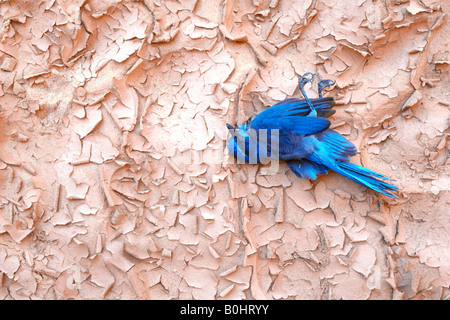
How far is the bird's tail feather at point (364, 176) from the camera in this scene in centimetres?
141

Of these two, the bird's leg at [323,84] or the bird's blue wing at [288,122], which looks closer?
the bird's blue wing at [288,122]

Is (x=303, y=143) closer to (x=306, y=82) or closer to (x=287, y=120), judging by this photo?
(x=287, y=120)

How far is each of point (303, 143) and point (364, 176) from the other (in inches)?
9.7

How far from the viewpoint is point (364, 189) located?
1502 mm

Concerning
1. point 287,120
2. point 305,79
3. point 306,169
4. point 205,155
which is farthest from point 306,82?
point 205,155

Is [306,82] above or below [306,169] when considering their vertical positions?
above

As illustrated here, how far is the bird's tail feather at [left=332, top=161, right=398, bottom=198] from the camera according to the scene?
4.63ft

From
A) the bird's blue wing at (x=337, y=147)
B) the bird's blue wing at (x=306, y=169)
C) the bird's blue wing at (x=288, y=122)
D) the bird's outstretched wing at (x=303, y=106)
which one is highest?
the bird's outstretched wing at (x=303, y=106)

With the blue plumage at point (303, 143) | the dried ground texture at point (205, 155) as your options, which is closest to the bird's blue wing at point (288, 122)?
the blue plumage at point (303, 143)

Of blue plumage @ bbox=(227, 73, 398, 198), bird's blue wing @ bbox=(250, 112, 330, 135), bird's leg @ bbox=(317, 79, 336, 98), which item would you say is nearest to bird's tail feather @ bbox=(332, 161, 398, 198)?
blue plumage @ bbox=(227, 73, 398, 198)

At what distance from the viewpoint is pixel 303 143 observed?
4.66 feet

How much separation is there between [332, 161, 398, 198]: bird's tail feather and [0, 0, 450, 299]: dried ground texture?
89mm

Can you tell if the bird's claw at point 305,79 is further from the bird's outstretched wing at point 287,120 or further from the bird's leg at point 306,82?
the bird's outstretched wing at point 287,120

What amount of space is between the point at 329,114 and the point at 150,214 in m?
0.75
